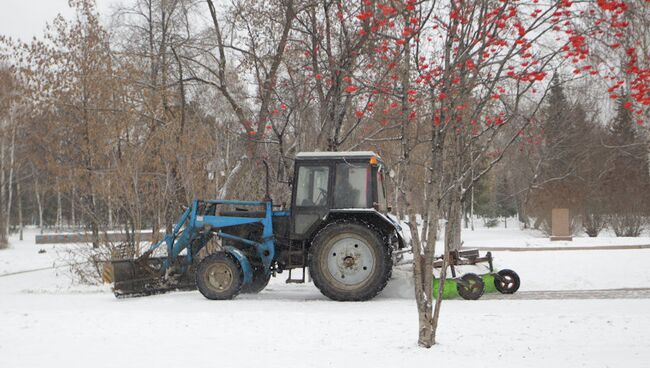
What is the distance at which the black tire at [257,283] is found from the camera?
36.9 ft

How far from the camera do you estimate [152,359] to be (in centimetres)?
615

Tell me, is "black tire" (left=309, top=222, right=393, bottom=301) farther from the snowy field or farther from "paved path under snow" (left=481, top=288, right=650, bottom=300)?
"paved path under snow" (left=481, top=288, right=650, bottom=300)

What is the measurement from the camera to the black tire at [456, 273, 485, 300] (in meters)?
10.1

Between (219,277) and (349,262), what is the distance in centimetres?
216

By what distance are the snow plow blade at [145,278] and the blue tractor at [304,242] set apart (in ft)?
0.06

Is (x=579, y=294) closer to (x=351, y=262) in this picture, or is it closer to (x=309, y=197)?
(x=351, y=262)

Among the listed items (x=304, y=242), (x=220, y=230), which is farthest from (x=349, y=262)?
(x=220, y=230)

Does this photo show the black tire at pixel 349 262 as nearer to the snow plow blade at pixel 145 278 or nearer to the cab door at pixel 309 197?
the cab door at pixel 309 197

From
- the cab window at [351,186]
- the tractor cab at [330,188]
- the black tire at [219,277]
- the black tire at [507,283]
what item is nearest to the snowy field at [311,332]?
the black tire at [219,277]

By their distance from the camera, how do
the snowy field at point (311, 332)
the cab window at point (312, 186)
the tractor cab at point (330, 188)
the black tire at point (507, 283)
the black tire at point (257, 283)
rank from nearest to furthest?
the snowy field at point (311, 332)
the tractor cab at point (330, 188)
the cab window at point (312, 186)
the black tire at point (507, 283)
the black tire at point (257, 283)

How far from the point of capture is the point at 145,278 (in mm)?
11141

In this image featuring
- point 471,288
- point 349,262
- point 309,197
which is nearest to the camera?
point 471,288

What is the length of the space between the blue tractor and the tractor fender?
17 millimetres

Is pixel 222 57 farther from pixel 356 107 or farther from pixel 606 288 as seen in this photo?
pixel 606 288
